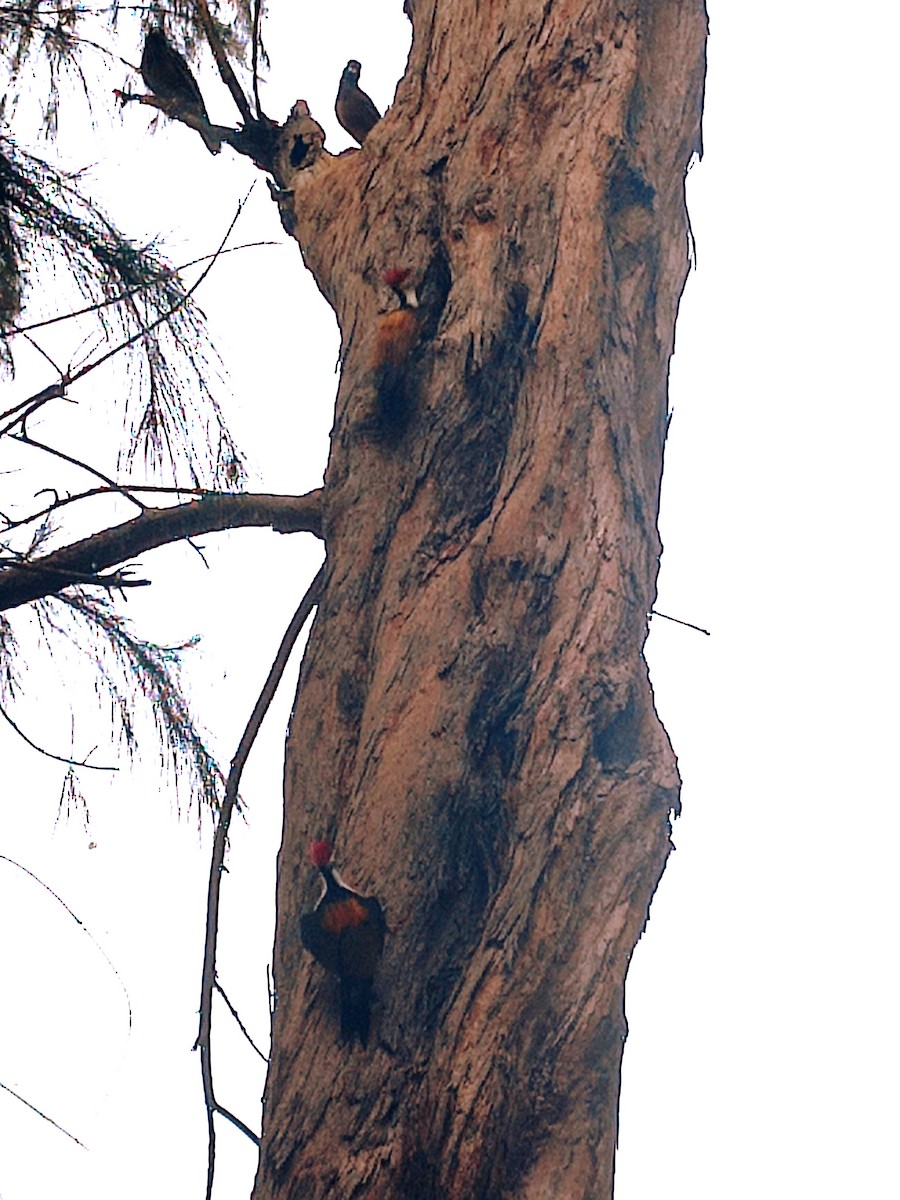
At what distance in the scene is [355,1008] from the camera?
1.69 m

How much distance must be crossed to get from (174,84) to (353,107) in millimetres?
369

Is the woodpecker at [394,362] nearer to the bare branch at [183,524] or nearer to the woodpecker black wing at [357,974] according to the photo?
the bare branch at [183,524]

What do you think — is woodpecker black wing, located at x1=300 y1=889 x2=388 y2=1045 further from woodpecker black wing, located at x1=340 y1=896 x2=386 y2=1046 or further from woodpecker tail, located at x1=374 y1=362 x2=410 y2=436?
woodpecker tail, located at x1=374 y1=362 x2=410 y2=436

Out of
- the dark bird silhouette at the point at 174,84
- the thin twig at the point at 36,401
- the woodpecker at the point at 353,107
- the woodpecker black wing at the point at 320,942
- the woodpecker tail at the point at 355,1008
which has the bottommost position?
the woodpecker tail at the point at 355,1008

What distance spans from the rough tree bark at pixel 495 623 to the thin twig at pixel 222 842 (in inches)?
6.6

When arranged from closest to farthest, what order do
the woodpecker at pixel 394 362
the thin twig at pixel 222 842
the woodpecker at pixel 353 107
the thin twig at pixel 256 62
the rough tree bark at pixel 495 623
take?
the rough tree bark at pixel 495 623 < the thin twig at pixel 222 842 < the woodpecker at pixel 394 362 < the thin twig at pixel 256 62 < the woodpecker at pixel 353 107

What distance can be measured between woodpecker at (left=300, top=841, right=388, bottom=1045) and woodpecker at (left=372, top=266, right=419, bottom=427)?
72 cm

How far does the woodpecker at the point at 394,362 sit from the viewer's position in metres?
2.05

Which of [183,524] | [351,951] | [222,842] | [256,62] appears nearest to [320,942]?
[351,951]

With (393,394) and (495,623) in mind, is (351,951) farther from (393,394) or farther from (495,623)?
(393,394)

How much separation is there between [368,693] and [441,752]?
0.17m

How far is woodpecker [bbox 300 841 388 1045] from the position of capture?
1690 mm

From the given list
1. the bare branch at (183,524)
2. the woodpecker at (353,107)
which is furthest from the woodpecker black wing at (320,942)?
the woodpecker at (353,107)

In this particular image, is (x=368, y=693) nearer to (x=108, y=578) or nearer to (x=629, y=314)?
(x=108, y=578)
